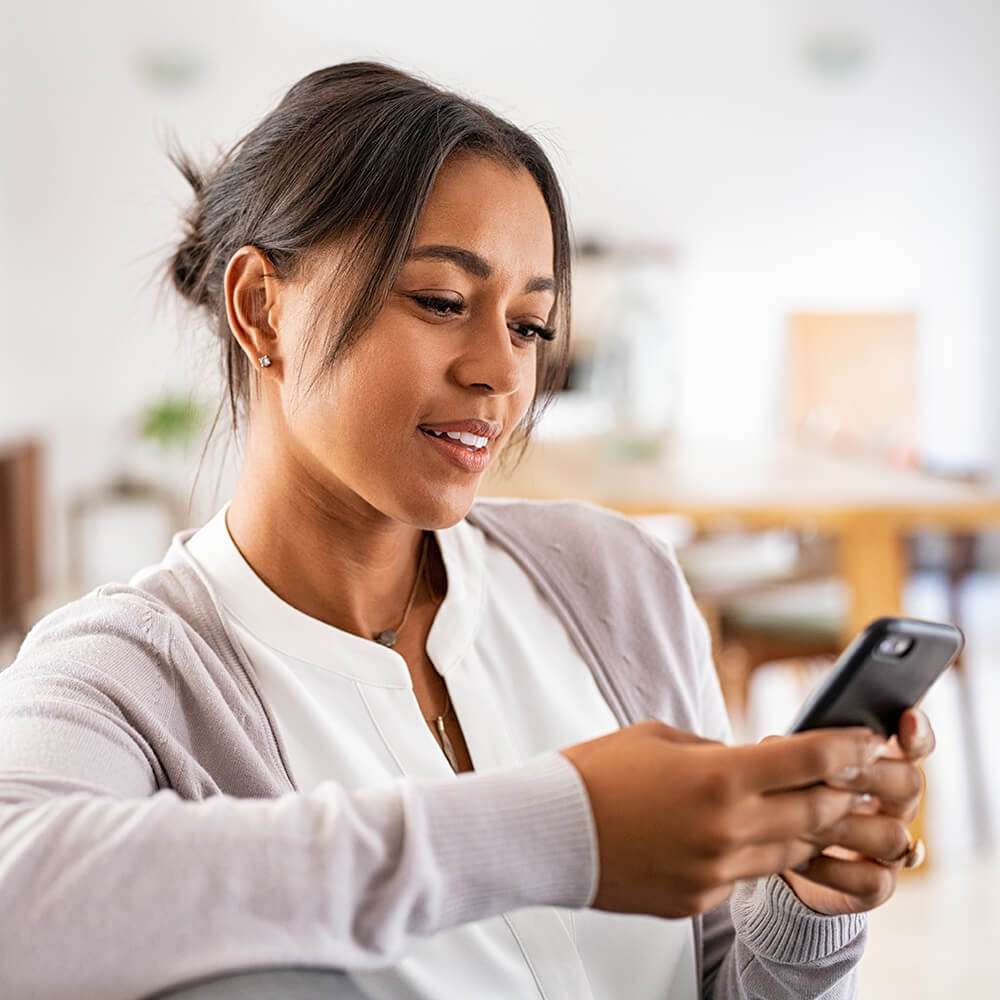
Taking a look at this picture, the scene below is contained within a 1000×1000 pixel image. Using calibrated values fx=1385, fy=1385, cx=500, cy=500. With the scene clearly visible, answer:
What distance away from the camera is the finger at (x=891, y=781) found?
77 centimetres

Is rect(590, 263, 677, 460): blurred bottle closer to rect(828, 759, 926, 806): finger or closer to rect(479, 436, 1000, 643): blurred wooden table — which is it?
rect(479, 436, 1000, 643): blurred wooden table

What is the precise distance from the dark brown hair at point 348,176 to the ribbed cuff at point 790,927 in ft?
1.64

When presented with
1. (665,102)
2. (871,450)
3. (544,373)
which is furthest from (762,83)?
(544,373)

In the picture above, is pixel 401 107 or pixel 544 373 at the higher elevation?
pixel 401 107

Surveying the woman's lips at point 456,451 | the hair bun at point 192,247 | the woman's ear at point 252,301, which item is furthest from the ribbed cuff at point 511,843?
the hair bun at point 192,247

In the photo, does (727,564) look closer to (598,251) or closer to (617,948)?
(617,948)

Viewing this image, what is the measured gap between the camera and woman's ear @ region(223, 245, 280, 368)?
104 cm

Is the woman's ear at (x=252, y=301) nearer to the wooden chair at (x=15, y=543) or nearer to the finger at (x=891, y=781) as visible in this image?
the finger at (x=891, y=781)

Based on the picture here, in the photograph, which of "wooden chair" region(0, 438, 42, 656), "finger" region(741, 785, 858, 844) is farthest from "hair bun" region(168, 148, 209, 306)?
"wooden chair" region(0, 438, 42, 656)

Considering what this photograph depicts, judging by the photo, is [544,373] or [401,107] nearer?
[401,107]

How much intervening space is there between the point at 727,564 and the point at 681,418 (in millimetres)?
3028

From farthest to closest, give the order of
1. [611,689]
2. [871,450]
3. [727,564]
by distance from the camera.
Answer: [871,450]
[727,564]
[611,689]

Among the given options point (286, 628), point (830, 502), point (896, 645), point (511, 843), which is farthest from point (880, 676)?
point (830, 502)

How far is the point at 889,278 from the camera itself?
251 inches
